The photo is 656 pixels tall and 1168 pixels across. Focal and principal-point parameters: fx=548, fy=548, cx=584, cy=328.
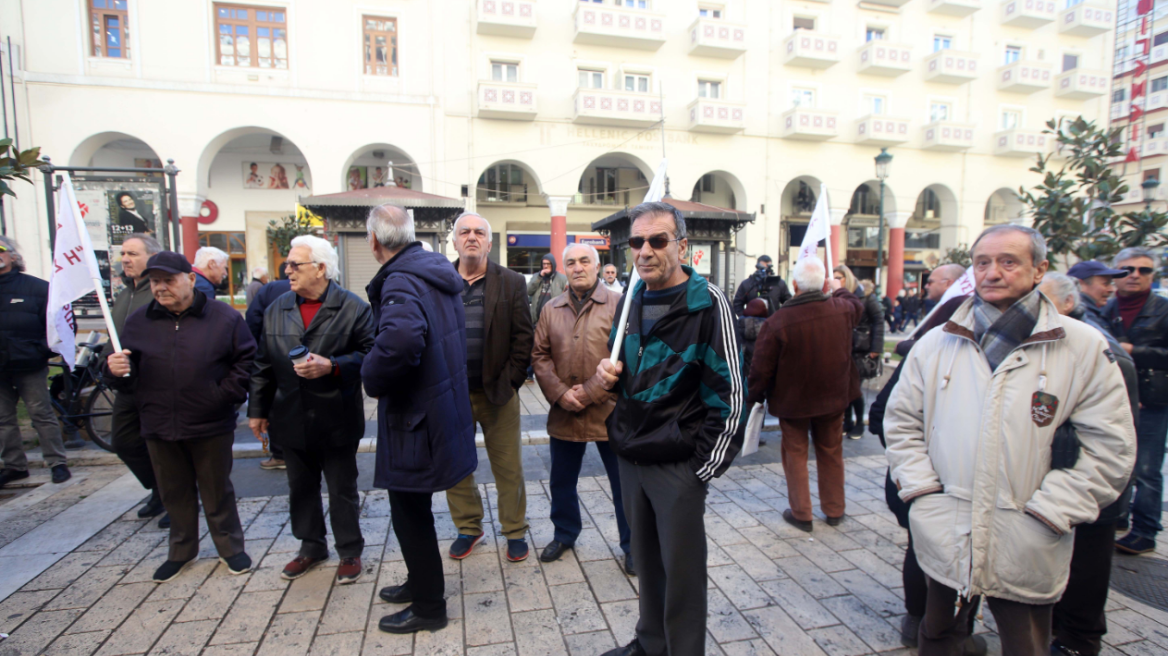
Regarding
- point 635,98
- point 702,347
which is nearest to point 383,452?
point 702,347

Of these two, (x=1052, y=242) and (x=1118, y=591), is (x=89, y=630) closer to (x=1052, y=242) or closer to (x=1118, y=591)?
(x=1118, y=591)

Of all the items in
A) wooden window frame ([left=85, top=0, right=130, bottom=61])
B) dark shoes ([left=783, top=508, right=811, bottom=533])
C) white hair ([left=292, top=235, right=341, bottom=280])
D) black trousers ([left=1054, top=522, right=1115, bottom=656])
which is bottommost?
dark shoes ([left=783, top=508, right=811, bottom=533])

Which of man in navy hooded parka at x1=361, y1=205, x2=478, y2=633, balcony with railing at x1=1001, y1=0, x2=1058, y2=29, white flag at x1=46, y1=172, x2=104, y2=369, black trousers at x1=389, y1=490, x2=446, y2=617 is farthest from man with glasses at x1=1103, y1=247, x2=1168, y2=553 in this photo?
balcony with railing at x1=1001, y1=0, x2=1058, y2=29

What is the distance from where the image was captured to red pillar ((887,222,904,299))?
23.5 m

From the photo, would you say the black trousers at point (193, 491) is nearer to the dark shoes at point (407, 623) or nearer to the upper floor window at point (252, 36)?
the dark shoes at point (407, 623)

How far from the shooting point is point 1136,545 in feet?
11.8

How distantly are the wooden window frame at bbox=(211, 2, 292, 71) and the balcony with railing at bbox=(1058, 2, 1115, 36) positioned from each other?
108ft

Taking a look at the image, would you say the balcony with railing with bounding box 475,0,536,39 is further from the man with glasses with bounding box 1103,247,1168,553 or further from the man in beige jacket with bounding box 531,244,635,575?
the man with glasses with bounding box 1103,247,1168,553

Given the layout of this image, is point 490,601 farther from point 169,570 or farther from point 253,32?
point 253,32

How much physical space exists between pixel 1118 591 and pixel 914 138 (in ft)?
83.4

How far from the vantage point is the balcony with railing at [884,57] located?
2239cm

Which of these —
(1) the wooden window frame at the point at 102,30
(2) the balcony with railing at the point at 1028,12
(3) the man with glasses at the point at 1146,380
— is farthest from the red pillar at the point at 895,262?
(1) the wooden window frame at the point at 102,30

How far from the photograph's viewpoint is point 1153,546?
3.59 metres

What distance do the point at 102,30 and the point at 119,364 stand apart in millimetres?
20104
